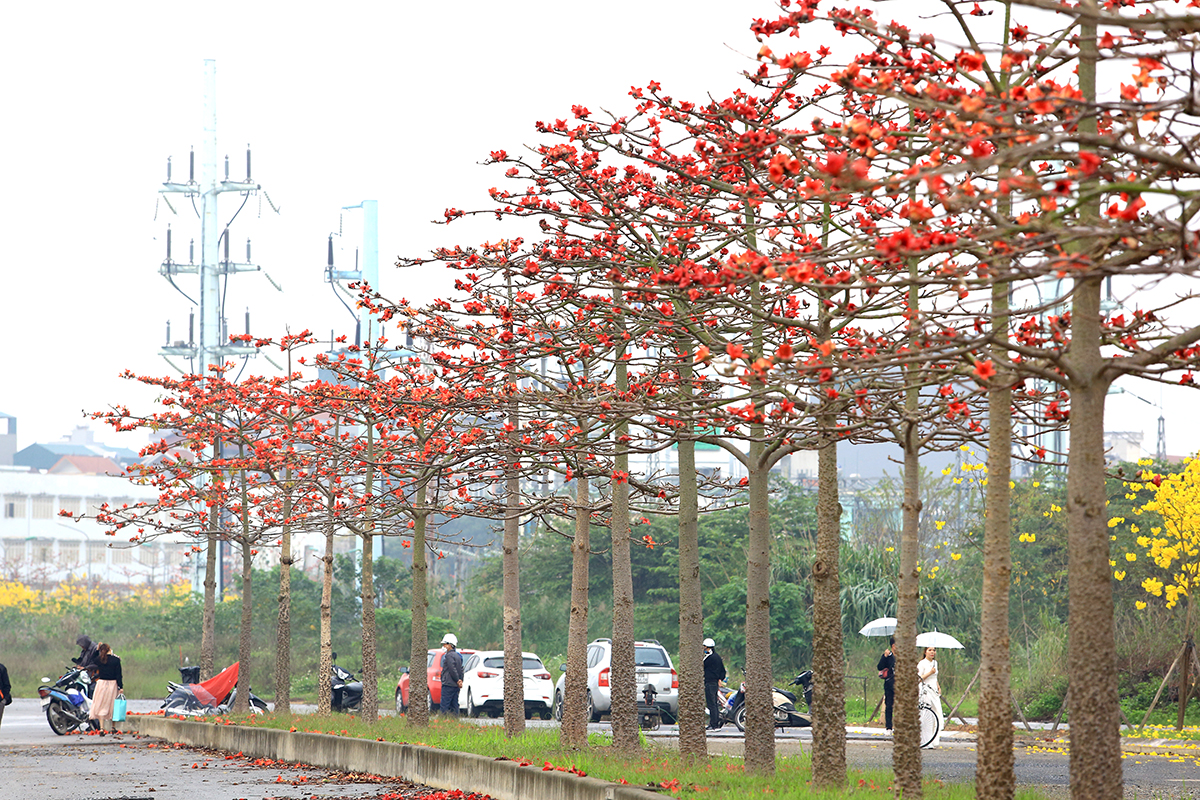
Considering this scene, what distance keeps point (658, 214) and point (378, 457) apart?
27.2 feet

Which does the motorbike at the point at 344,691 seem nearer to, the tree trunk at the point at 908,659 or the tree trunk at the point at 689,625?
the tree trunk at the point at 689,625

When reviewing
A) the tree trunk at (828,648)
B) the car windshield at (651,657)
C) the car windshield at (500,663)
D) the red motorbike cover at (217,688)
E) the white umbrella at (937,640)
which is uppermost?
the tree trunk at (828,648)

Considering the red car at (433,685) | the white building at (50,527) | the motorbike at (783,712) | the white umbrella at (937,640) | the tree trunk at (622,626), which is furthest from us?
the white building at (50,527)

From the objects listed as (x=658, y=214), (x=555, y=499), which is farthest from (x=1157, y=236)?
(x=555, y=499)

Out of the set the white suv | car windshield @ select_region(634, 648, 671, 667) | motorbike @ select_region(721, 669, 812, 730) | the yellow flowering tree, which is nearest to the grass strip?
the white suv

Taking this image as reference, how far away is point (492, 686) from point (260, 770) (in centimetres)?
1000

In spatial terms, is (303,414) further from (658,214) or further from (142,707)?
(142,707)

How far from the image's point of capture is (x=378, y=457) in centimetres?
2025

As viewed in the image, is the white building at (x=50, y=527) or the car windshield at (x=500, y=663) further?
the white building at (x=50, y=527)

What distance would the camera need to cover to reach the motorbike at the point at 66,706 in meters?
24.9

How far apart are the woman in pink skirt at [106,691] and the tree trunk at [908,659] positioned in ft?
58.5

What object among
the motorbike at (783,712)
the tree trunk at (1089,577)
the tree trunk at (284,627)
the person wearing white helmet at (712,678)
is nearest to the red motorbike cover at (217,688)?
the tree trunk at (284,627)

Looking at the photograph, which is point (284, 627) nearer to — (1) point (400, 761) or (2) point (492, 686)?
(2) point (492, 686)

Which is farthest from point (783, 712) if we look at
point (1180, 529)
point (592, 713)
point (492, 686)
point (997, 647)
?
point (997, 647)
